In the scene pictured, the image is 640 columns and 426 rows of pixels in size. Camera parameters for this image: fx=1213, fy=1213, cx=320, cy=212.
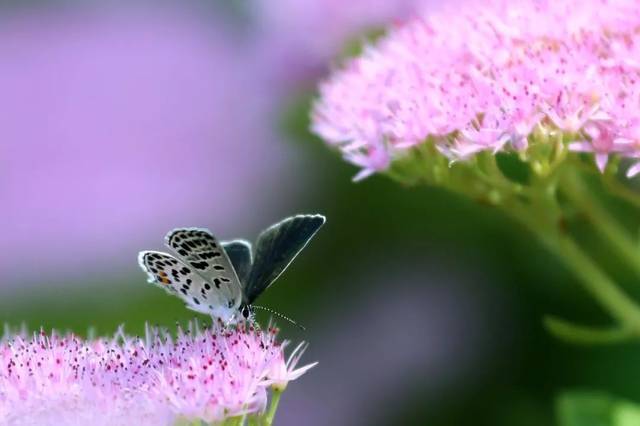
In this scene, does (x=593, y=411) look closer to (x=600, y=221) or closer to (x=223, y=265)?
(x=600, y=221)

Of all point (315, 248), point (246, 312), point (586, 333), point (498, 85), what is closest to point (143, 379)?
point (246, 312)

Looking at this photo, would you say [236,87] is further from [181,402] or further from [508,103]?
[181,402]

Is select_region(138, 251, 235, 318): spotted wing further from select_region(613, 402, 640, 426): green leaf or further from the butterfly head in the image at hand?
select_region(613, 402, 640, 426): green leaf

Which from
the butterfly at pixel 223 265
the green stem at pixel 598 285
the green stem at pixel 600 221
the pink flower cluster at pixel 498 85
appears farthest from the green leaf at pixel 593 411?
the butterfly at pixel 223 265

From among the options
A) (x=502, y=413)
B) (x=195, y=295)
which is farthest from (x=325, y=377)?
(x=195, y=295)

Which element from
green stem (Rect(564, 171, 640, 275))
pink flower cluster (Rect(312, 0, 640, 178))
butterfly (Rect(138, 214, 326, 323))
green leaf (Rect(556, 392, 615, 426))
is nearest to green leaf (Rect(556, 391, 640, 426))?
green leaf (Rect(556, 392, 615, 426))
